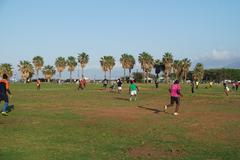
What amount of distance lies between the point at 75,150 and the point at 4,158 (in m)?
2.02

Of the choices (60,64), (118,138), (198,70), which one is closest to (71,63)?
(60,64)

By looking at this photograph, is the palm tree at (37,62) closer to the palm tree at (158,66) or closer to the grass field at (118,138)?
the palm tree at (158,66)

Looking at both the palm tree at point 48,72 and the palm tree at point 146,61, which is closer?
the palm tree at point 146,61

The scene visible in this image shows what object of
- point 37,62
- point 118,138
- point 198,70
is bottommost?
point 118,138

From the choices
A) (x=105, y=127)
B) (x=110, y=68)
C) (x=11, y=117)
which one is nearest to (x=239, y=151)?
(x=105, y=127)

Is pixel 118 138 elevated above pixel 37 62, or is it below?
below

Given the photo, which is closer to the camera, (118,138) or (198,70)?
(118,138)

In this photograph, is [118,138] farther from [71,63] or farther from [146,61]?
[71,63]

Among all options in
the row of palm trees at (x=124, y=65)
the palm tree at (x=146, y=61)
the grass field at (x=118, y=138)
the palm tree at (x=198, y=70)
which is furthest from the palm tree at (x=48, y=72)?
the grass field at (x=118, y=138)

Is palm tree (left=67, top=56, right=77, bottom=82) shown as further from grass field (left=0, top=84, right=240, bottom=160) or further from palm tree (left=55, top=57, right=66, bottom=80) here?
grass field (left=0, top=84, right=240, bottom=160)

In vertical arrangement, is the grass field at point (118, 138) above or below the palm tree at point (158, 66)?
below

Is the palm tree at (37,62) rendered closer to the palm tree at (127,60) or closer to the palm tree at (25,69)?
the palm tree at (25,69)

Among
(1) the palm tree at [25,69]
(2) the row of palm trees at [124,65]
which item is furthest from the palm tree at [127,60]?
(1) the palm tree at [25,69]

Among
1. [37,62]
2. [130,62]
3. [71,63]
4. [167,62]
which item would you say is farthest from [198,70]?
[37,62]
